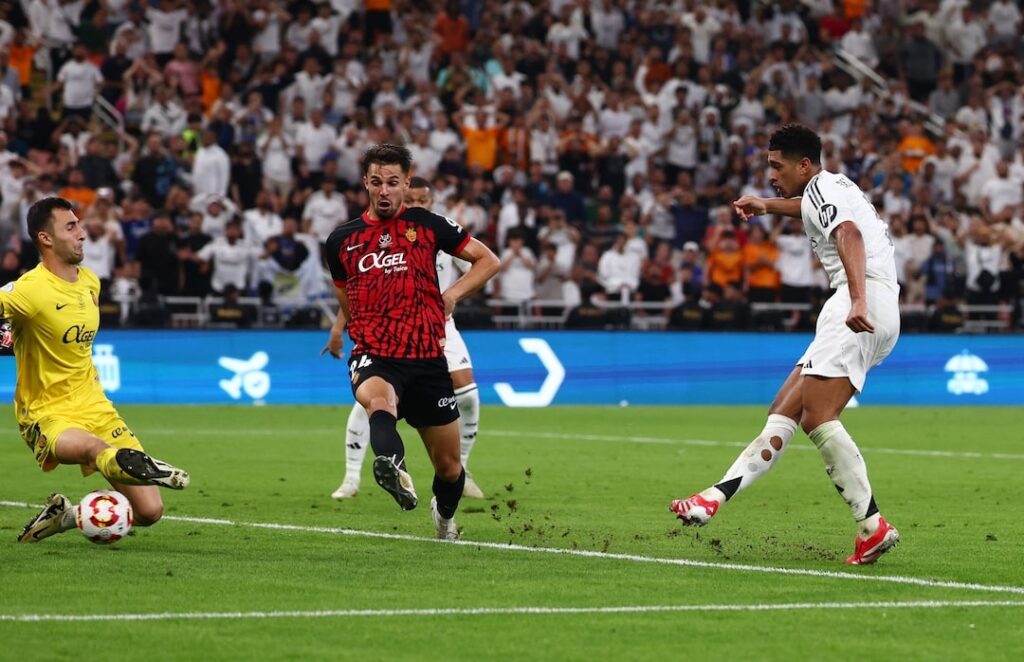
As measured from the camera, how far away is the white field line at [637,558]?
827 cm

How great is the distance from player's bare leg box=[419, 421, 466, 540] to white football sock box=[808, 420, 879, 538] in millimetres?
1960

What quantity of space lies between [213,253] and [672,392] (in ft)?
23.0

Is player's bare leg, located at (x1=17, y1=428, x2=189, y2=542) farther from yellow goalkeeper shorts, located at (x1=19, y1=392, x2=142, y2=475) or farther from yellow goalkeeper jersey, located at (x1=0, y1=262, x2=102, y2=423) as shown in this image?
yellow goalkeeper jersey, located at (x1=0, y1=262, x2=102, y2=423)

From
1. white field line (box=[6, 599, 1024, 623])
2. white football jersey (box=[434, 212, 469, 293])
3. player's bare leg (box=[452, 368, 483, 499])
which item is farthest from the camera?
white football jersey (box=[434, 212, 469, 293])

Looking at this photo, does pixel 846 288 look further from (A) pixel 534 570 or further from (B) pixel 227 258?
(B) pixel 227 258

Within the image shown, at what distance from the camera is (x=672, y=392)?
2483cm

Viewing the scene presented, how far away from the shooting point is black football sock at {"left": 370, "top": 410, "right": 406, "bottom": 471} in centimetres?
852

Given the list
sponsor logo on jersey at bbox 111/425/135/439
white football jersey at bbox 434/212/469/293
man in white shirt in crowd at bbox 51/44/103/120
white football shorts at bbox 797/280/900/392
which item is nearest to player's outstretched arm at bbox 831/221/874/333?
white football shorts at bbox 797/280/900/392

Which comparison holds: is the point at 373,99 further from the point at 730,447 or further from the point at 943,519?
the point at 943,519

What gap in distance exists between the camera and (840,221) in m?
8.83

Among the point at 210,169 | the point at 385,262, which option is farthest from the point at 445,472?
the point at 210,169

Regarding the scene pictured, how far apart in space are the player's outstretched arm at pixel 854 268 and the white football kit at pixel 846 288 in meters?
0.08

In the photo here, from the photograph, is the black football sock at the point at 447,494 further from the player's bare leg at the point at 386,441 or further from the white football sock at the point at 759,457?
the white football sock at the point at 759,457

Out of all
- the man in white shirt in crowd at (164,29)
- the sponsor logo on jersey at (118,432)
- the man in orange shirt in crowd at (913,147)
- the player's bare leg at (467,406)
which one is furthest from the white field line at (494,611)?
the man in orange shirt in crowd at (913,147)
